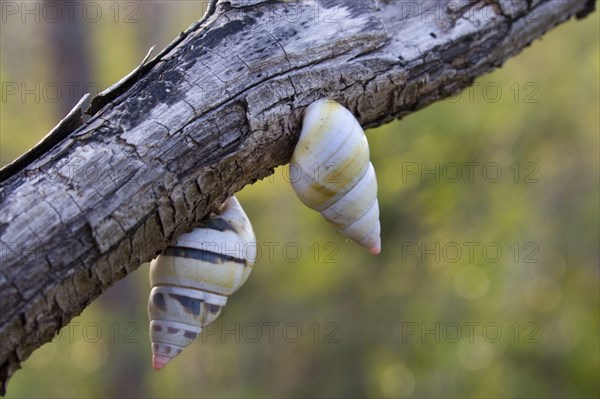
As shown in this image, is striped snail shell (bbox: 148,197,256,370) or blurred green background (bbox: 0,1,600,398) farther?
blurred green background (bbox: 0,1,600,398)

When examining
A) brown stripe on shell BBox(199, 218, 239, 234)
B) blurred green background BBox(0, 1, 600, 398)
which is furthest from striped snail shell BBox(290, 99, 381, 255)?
blurred green background BBox(0, 1, 600, 398)

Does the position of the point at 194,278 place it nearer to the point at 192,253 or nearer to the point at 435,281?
the point at 192,253

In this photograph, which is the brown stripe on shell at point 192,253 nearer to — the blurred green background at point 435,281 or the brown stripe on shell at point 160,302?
the brown stripe on shell at point 160,302

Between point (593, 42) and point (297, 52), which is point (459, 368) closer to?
point (593, 42)

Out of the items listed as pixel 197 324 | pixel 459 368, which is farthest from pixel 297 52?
pixel 459 368

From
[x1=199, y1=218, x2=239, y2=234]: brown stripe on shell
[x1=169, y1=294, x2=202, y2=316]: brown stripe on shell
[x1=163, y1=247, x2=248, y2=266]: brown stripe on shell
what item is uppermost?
[x1=199, y1=218, x2=239, y2=234]: brown stripe on shell

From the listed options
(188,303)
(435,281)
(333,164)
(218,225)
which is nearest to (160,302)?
(188,303)

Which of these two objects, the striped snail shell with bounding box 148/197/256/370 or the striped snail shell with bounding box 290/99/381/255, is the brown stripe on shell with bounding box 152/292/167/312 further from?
the striped snail shell with bounding box 290/99/381/255
